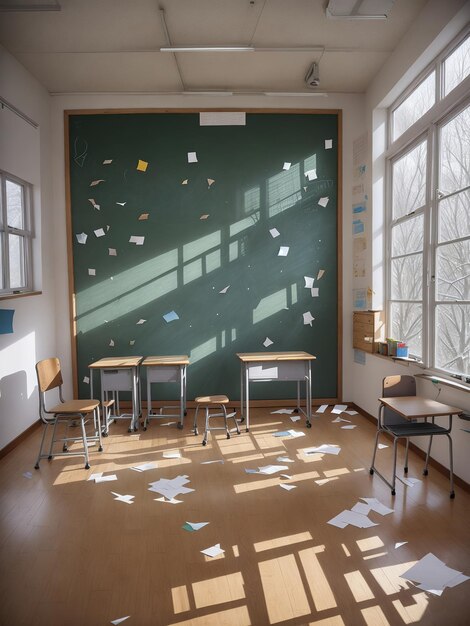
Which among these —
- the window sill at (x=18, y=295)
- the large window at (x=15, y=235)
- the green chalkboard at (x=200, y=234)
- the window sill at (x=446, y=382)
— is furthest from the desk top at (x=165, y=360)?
the window sill at (x=446, y=382)

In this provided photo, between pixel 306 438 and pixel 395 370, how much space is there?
1.06m

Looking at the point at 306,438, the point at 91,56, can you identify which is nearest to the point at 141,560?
the point at 306,438

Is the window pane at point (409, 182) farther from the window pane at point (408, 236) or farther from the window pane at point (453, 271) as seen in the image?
the window pane at point (453, 271)

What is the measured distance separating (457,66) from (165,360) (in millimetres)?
3695

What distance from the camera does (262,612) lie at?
2238 millimetres

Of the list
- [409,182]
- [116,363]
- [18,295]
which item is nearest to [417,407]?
[409,182]

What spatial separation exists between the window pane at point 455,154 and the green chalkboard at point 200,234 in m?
1.97

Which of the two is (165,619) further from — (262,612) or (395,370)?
(395,370)

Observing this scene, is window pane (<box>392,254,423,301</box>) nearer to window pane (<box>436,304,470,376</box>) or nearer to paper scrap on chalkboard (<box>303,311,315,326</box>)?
window pane (<box>436,304,470,376</box>)

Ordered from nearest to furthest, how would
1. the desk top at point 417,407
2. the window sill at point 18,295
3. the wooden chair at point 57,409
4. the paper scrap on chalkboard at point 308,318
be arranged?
1. the desk top at point 417,407
2. the wooden chair at point 57,409
3. the window sill at point 18,295
4. the paper scrap on chalkboard at point 308,318

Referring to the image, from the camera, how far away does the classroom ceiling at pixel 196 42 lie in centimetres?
407

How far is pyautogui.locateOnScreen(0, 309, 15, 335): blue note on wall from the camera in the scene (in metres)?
4.32

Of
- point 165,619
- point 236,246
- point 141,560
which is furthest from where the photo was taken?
point 236,246

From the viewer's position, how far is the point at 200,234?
5887 mm
